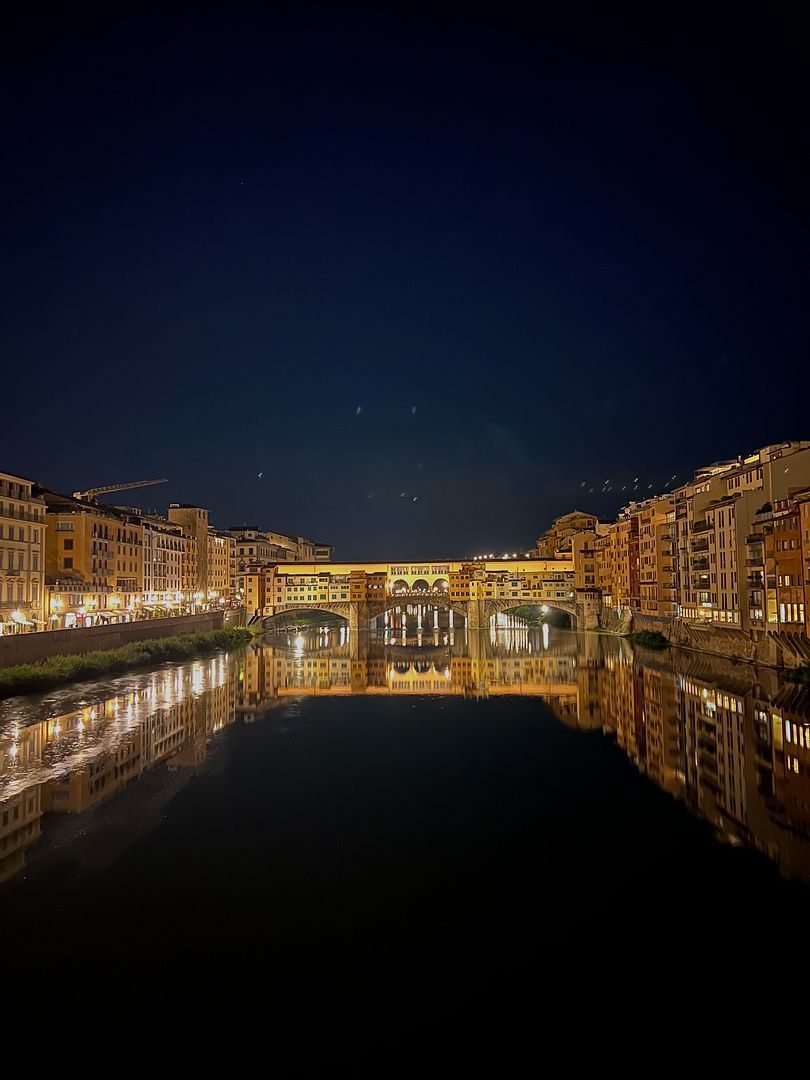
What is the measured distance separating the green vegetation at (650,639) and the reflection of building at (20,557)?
36224 mm

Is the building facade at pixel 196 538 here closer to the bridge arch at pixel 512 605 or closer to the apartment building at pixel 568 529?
the bridge arch at pixel 512 605

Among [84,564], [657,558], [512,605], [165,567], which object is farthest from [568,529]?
[84,564]

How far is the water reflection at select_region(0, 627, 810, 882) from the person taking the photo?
14242 mm

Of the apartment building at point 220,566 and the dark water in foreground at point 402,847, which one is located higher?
the apartment building at point 220,566

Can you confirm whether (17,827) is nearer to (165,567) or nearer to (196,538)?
(165,567)

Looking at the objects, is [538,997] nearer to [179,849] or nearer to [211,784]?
[179,849]

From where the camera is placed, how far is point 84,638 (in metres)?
34.9

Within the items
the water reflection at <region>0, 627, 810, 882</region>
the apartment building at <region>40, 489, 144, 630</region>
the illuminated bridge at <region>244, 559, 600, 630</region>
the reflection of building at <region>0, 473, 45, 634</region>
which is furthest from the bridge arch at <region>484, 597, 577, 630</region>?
the reflection of building at <region>0, 473, 45, 634</region>

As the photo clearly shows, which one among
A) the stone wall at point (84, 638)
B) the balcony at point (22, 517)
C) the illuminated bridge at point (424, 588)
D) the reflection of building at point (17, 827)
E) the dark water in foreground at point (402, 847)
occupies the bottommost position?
the dark water in foreground at point (402, 847)

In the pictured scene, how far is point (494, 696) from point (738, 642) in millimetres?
13832

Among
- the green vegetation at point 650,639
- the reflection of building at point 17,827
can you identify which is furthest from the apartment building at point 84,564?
the green vegetation at point 650,639

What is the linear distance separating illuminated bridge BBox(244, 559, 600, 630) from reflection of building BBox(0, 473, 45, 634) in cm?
3114

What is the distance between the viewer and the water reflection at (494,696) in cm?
1424

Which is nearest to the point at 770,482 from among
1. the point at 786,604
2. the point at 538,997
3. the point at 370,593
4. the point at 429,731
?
the point at 786,604
